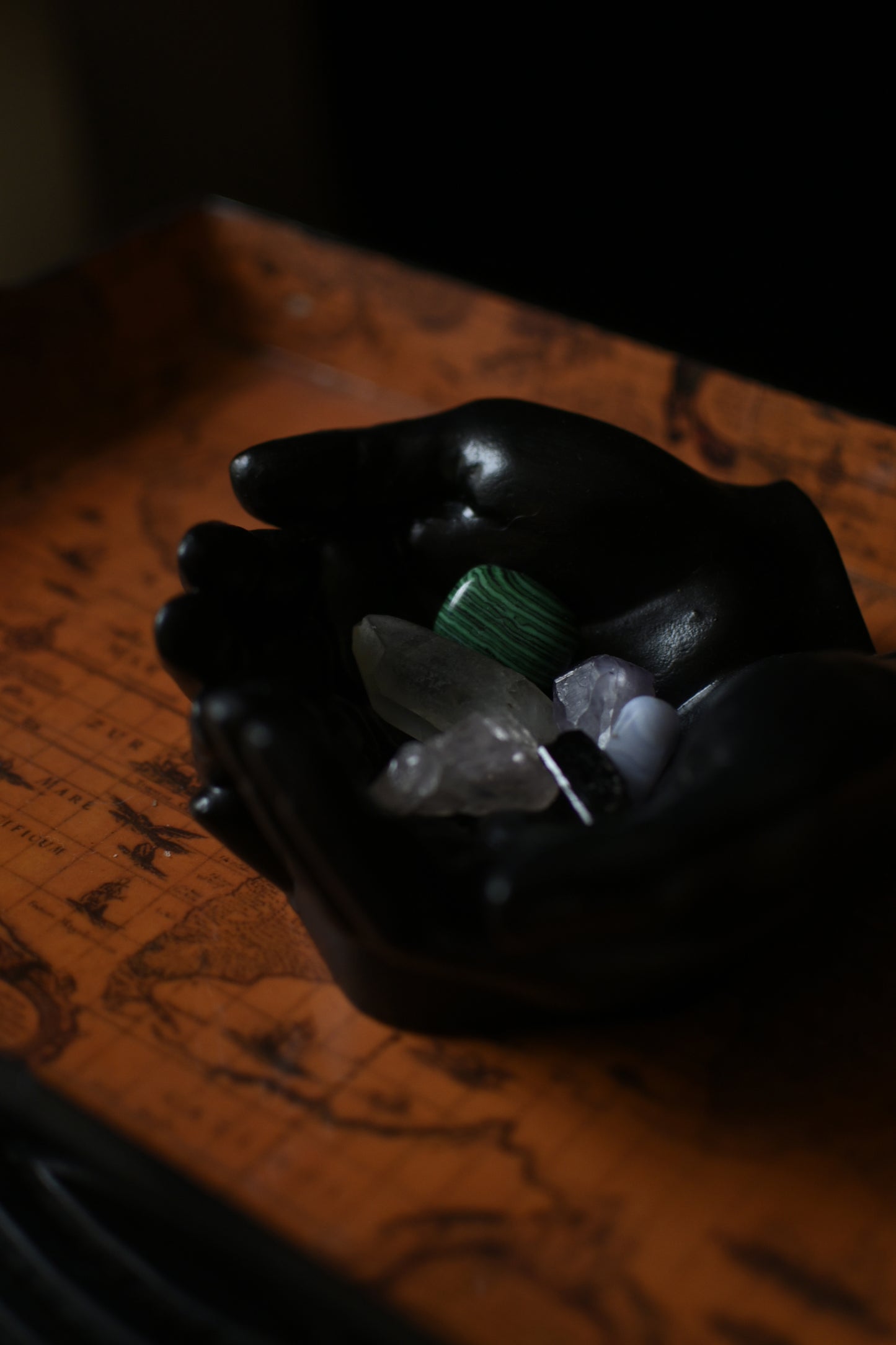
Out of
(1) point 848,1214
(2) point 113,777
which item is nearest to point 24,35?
(2) point 113,777

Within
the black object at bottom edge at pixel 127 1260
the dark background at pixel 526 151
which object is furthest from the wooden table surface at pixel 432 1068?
the dark background at pixel 526 151

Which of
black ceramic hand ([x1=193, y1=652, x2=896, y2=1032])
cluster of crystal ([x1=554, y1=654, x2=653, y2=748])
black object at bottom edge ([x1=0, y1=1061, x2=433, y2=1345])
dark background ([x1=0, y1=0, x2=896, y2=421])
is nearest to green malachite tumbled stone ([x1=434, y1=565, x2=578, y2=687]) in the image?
cluster of crystal ([x1=554, y1=654, x2=653, y2=748])

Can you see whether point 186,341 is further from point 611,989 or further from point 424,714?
point 611,989

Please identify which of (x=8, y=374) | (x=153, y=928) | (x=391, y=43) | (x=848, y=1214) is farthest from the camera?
(x=391, y=43)

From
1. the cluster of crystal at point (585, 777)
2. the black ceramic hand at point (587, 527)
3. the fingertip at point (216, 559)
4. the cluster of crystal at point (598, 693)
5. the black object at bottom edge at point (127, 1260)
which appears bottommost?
the black object at bottom edge at point (127, 1260)

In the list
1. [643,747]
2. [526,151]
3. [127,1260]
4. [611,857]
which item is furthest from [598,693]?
[526,151]

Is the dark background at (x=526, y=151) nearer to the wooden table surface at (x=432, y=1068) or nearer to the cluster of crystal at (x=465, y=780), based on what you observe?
the wooden table surface at (x=432, y=1068)
